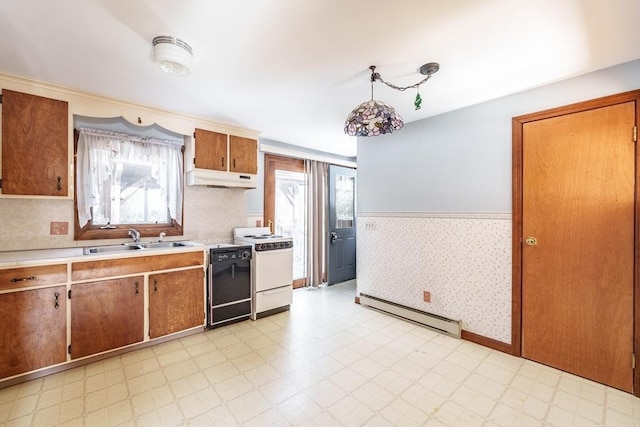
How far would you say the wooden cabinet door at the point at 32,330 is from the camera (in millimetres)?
1927

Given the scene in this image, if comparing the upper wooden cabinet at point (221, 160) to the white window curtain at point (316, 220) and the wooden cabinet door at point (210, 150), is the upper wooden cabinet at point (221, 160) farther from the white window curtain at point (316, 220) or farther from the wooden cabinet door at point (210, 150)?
the white window curtain at point (316, 220)

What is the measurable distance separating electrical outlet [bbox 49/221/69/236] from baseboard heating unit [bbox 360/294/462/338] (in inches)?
129

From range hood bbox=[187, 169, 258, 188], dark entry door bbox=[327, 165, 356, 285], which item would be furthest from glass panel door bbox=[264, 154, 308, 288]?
range hood bbox=[187, 169, 258, 188]

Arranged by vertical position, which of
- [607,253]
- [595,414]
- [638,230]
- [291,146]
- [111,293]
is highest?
[291,146]

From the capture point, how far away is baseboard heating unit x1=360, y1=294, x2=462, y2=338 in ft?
9.12

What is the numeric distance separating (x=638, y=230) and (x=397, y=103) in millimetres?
2071

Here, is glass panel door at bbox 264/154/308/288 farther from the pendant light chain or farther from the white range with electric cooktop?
the pendant light chain

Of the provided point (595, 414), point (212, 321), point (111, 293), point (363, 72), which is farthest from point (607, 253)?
point (111, 293)

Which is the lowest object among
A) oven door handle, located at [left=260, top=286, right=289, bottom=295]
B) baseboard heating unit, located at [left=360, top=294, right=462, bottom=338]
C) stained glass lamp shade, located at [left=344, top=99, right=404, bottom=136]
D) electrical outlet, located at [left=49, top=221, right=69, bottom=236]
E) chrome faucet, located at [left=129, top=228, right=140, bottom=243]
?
baseboard heating unit, located at [left=360, top=294, right=462, bottom=338]

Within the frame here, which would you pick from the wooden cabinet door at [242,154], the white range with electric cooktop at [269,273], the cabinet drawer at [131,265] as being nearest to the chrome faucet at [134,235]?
the cabinet drawer at [131,265]

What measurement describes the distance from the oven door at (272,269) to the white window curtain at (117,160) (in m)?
1.08

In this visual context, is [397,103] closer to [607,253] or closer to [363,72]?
[363,72]

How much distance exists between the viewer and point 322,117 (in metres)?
3.14

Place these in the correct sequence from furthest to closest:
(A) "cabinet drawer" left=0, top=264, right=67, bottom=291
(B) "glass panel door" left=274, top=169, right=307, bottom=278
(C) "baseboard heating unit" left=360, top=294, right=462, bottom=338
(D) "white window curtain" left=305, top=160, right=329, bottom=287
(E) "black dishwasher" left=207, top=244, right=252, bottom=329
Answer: (D) "white window curtain" left=305, top=160, right=329, bottom=287, (B) "glass panel door" left=274, top=169, right=307, bottom=278, (E) "black dishwasher" left=207, top=244, right=252, bottom=329, (C) "baseboard heating unit" left=360, top=294, right=462, bottom=338, (A) "cabinet drawer" left=0, top=264, right=67, bottom=291
